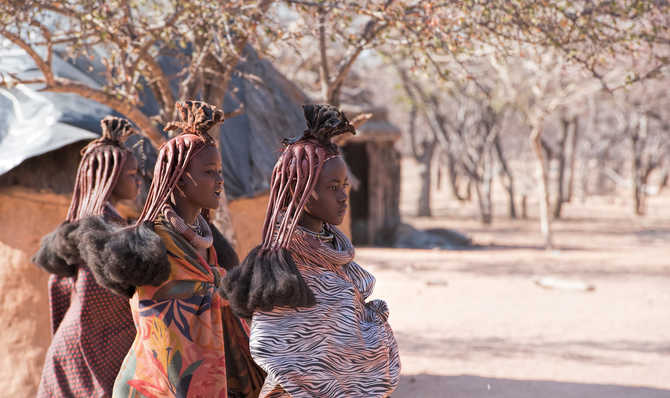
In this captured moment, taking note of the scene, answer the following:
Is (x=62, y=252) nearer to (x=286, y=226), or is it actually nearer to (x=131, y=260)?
(x=131, y=260)

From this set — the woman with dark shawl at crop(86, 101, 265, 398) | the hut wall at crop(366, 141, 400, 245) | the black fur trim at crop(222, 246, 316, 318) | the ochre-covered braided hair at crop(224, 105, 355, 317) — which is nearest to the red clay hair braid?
the woman with dark shawl at crop(86, 101, 265, 398)

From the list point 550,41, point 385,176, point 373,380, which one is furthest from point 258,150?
point 385,176

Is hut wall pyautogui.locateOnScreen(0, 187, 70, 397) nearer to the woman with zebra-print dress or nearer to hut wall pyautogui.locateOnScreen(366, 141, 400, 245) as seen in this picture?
the woman with zebra-print dress

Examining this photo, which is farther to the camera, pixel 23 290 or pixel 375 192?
pixel 375 192

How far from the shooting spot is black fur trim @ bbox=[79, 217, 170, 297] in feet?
9.16

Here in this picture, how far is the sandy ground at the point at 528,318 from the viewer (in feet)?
19.9

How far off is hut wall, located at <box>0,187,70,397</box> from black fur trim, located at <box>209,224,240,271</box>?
208 centimetres

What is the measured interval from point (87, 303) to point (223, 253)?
Answer: 2.44 ft

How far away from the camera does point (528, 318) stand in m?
8.58

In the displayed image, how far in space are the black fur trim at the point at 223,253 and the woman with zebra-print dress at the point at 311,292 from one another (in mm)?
765

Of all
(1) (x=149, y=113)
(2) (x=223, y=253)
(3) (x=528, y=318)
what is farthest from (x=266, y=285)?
(3) (x=528, y=318)

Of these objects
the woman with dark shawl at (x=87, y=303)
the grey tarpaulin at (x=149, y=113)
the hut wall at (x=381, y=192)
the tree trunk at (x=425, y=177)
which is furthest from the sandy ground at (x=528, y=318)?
the tree trunk at (x=425, y=177)

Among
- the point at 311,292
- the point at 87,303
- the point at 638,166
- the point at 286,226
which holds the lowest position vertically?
the point at 87,303

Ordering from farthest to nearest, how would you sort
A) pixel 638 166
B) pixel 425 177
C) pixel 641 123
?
1. pixel 641 123
2. pixel 638 166
3. pixel 425 177
